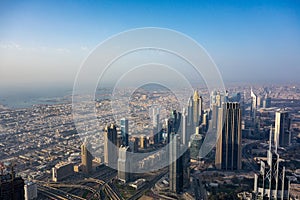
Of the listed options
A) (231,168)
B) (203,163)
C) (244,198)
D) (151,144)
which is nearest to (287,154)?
(231,168)

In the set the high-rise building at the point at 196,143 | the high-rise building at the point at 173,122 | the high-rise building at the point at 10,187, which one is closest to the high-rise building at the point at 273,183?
the high-rise building at the point at 173,122

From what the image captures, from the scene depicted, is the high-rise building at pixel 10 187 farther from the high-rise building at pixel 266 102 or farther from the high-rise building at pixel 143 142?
the high-rise building at pixel 266 102

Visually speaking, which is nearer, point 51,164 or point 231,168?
point 51,164

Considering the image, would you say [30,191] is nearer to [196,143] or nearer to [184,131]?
[184,131]

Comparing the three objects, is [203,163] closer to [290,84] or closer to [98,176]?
[98,176]

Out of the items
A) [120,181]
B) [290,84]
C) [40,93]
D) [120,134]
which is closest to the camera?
[120,134]

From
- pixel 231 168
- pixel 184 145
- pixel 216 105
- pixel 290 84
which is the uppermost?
pixel 290 84

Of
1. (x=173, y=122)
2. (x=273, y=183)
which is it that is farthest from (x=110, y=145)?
(x=273, y=183)
